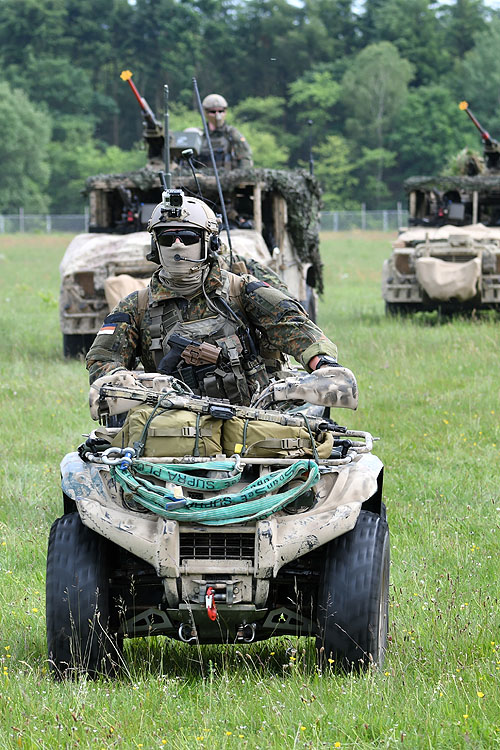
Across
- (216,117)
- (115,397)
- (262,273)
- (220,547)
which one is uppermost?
(216,117)

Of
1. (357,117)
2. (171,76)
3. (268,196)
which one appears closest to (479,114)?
(357,117)

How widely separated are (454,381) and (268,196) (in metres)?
4.65

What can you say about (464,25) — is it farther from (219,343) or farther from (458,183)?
(219,343)

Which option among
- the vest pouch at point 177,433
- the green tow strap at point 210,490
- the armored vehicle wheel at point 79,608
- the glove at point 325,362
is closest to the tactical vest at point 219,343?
the glove at point 325,362

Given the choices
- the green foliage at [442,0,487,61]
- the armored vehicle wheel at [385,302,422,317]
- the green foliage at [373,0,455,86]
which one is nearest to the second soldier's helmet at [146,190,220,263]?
the armored vehicle wheel at [385,302,422,317]

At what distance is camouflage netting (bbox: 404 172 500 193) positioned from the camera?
19688mm

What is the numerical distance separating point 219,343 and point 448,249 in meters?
12.2

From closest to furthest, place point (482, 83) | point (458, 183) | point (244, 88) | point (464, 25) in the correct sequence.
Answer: point (458, 183) < point (244, 88) < point (482, 83) < point (464, 25)

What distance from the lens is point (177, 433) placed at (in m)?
5.22

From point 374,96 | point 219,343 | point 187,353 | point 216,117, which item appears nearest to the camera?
point 187,353

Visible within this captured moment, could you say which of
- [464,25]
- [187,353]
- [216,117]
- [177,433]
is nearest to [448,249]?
[216,117]

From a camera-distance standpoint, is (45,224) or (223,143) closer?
(223,143)

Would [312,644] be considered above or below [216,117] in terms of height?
below

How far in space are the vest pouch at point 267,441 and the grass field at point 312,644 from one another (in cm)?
76
